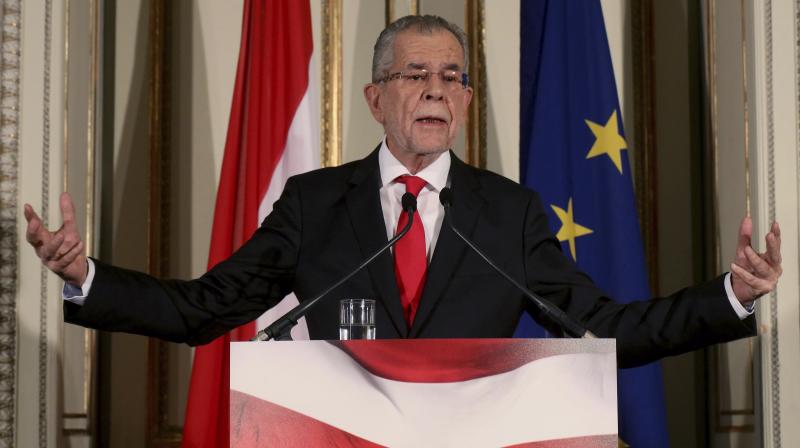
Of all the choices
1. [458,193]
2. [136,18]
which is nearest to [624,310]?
[458,193]

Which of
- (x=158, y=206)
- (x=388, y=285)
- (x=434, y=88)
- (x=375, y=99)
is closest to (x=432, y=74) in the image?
(x=434, y=88)

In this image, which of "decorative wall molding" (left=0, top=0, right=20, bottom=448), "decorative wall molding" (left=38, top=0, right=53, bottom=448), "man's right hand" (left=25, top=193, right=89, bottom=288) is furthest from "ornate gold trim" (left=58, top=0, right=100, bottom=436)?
"man's right hand" (left=25, top=193, right=89, bottom=288)

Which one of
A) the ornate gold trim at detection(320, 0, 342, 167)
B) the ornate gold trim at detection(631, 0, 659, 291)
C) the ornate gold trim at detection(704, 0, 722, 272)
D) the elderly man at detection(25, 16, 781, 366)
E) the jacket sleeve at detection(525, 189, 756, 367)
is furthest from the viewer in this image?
the ornate gold trim at detection(631, 0, 659, 291)

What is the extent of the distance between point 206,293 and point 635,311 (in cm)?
92

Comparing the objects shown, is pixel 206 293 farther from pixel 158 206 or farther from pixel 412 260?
pixel 158 206

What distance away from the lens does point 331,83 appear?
4039 millimetres

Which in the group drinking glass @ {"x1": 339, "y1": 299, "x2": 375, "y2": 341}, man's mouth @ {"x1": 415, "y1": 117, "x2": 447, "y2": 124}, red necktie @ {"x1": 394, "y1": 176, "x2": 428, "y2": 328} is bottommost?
drinking glass @ {"x1": 339, "y1": 299, "x2": 375, "y2": 341}

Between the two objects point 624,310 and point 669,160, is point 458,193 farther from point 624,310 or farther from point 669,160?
point 669,160

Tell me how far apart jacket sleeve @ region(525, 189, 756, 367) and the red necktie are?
0.86 ft

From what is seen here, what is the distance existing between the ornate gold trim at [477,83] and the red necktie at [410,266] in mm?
1871

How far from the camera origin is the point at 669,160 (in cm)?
416

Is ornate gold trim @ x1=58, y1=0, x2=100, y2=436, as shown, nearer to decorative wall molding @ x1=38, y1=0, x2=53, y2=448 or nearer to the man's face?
decorative wall molding @ x1=38, y1=0, x2=53, y2=448

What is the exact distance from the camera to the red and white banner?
1.45m

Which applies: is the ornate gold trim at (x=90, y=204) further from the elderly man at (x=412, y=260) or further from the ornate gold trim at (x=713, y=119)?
the ornate gold trim at (x=713, y=119)
